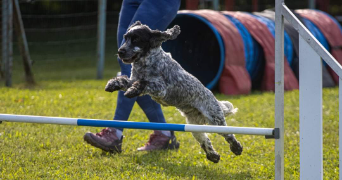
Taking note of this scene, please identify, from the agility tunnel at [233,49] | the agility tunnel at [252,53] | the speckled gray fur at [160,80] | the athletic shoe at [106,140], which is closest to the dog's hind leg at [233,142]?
the speckled gray fur at [160,80]

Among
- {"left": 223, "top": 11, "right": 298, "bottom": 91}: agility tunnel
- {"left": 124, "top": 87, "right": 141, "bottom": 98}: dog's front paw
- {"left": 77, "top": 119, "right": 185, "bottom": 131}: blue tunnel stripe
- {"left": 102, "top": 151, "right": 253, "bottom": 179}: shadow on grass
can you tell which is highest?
{"left": 124, "top": 87, "right": 141, "bottom": 98}: dog's front paw

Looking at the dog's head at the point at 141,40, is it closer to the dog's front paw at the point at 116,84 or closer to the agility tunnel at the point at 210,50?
the dog's front paw at the point at 116,84

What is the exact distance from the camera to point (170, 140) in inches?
153

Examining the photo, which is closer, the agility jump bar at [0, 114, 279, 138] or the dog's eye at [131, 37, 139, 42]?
the agility jump bar at [0, 114, 279, 138]

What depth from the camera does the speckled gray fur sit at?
292 centimetres

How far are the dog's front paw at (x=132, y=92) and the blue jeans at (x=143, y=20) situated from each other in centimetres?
63

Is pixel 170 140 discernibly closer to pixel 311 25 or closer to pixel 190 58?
pixel 190 58

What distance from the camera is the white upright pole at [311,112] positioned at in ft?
7.74

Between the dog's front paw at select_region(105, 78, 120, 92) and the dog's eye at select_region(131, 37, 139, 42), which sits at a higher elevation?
the dog's eye at select_region(131, 37, 139, 42)

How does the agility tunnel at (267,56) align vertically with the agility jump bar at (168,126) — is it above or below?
below

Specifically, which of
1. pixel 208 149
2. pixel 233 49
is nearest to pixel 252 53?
pixel 233 49

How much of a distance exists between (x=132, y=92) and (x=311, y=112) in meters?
1.00

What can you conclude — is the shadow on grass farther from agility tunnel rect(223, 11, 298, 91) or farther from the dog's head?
agility tunnel rect(223, 11, 298, 91)

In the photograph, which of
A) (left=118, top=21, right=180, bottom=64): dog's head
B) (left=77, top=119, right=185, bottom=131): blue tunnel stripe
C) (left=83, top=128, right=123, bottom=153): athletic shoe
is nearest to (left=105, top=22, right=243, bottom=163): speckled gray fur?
(left=118, top=21, right=180, bottom=64): dog's head
